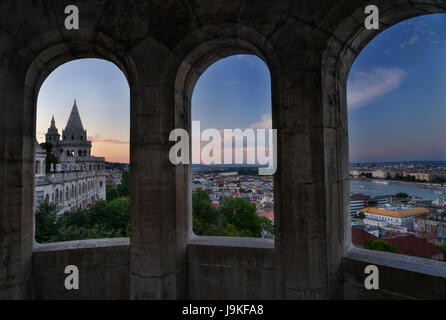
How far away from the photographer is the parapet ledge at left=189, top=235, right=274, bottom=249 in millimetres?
5031

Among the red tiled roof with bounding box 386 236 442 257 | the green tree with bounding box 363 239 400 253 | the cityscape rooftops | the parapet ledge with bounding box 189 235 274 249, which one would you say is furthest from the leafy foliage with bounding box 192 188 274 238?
the red tiled roof with bounding box 386 236 442 257

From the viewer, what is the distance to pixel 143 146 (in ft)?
15.7

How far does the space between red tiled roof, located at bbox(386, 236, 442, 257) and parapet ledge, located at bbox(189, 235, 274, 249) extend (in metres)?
2.38

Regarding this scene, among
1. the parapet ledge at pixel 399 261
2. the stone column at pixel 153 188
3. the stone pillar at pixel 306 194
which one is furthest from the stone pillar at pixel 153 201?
the parapet ledge at pixel 399 261

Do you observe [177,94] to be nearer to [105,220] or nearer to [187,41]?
[187,41]

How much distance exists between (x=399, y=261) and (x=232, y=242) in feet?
9.21

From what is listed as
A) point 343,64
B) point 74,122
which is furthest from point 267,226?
point 74,122

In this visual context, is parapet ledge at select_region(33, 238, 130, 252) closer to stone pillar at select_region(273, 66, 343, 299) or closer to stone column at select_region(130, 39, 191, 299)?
stone column at select_region(130, 39, 191, 299)

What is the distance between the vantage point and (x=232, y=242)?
208 inches

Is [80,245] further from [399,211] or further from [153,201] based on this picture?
[399,211]

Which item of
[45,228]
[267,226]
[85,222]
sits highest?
[267,226]

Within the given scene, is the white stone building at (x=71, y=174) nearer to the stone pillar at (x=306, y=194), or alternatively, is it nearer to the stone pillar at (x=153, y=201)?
the stone pillar at (x=153, y=201)
